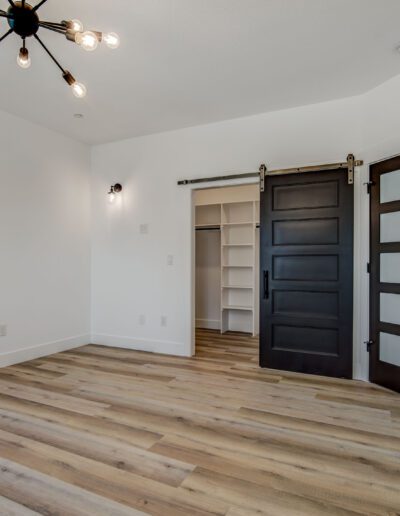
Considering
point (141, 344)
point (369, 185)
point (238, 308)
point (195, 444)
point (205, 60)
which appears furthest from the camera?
point (238, 308)

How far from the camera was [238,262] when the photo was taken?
19.4ft

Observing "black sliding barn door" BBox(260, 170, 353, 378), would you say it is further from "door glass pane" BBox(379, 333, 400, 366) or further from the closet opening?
the closet opening

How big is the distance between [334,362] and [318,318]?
18.5 inches

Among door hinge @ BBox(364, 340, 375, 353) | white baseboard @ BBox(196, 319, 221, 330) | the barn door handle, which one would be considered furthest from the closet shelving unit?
door hinge @ BBox(364, 340, 375, 353)

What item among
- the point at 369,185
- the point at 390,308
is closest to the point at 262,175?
the point at 369,185

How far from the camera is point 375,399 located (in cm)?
304

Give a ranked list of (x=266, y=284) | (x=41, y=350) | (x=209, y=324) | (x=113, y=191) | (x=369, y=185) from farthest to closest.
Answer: (x=209, y=324), (x=113, y=191), (x=41, y=350), (x=266, y=284), (x=369, y=185)

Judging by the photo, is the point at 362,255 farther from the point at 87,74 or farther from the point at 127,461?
the point at 87,74

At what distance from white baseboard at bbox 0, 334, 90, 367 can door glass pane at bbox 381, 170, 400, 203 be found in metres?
4.21

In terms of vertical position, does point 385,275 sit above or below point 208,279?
above

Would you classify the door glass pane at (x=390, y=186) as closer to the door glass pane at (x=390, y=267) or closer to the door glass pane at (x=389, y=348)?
the door glass pane at (x=390, y=267)

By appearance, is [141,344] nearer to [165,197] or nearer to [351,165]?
[165,197]

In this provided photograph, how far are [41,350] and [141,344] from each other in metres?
1.26

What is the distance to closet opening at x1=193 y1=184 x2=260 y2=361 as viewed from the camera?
5676mm
